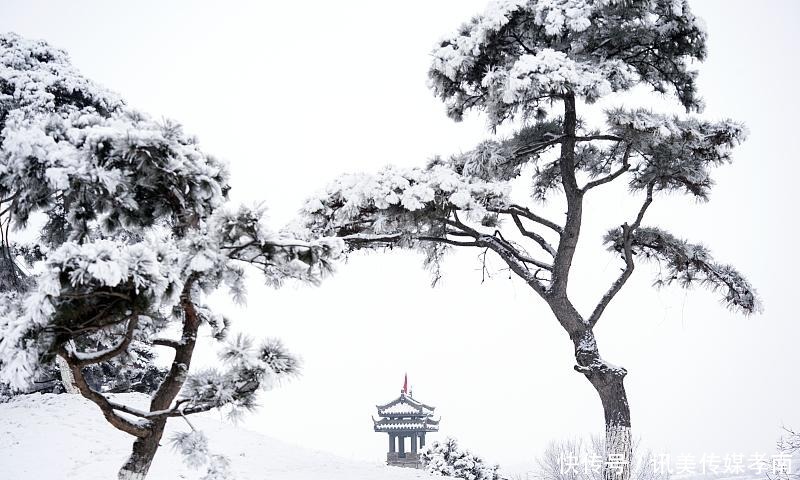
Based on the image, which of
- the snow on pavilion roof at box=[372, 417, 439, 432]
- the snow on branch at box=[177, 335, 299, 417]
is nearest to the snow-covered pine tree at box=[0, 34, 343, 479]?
the snow on branch at box=[177, 335, 299, 417]

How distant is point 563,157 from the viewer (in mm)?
7938

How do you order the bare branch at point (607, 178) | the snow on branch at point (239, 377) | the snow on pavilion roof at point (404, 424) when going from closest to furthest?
1. the snow on branch at point (239, 377)
2. the bare branch at point (607, 178)
3. the snow on pavilion roof at point (404, 424)

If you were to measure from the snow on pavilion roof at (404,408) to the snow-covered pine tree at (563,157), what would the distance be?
18.9 metres

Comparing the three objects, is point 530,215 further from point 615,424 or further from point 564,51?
point 615,424

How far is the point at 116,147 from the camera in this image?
3354mm

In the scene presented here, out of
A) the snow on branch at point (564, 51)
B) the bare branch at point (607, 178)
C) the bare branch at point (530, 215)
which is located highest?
the snow on branch at point (564, 51)

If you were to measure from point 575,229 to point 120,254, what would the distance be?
598cm

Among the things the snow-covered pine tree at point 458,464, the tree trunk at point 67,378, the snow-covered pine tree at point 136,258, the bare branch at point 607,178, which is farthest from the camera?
the snow-covered pine tree at point 458,464

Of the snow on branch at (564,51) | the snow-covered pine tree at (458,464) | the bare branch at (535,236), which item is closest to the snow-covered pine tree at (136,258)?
the snow on branch at (564,51)

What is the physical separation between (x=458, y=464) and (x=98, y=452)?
27.3ft

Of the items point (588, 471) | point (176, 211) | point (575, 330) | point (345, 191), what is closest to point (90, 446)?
point (345, 191)

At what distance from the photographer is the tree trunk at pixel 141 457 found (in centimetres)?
381

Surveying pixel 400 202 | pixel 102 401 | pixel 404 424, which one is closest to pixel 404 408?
pixel 404 424

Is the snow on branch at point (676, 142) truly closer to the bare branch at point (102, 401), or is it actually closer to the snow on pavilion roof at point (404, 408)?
the bare branch at point (102, 401)
